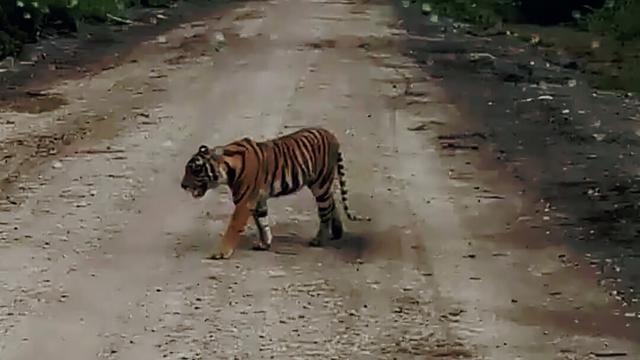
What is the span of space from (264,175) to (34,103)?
24.0 feet

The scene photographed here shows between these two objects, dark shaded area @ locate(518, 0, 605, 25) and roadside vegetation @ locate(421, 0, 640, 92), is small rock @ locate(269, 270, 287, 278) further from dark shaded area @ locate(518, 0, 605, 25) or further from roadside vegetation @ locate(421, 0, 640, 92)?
dark shaded area @ locate(518, 0, 605, 25)

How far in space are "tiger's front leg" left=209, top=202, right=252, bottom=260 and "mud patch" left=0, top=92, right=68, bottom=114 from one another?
6662 mm

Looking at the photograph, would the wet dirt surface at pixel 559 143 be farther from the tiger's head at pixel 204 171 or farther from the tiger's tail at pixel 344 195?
the tiger's head at pixel 204 171

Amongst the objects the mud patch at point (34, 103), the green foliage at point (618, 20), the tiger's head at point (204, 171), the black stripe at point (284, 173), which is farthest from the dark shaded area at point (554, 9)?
the tiger's head at point (204, 171)

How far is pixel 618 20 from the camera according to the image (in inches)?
984

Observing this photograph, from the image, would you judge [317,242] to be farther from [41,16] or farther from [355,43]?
[41,16]

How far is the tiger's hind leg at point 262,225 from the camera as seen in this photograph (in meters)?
8.96

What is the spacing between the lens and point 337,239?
9.38 meters

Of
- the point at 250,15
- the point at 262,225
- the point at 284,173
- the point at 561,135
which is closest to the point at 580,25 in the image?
the point at 250,15

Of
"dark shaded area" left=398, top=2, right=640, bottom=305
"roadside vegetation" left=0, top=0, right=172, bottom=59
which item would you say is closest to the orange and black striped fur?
"dark shaded area" left=398, top=2, right=640, bottom=305

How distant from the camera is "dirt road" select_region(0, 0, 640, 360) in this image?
7.10 meters

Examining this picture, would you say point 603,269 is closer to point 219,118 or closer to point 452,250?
point 452,250

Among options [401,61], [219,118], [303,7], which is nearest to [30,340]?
[219,118]

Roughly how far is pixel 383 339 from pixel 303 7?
82.7ft
